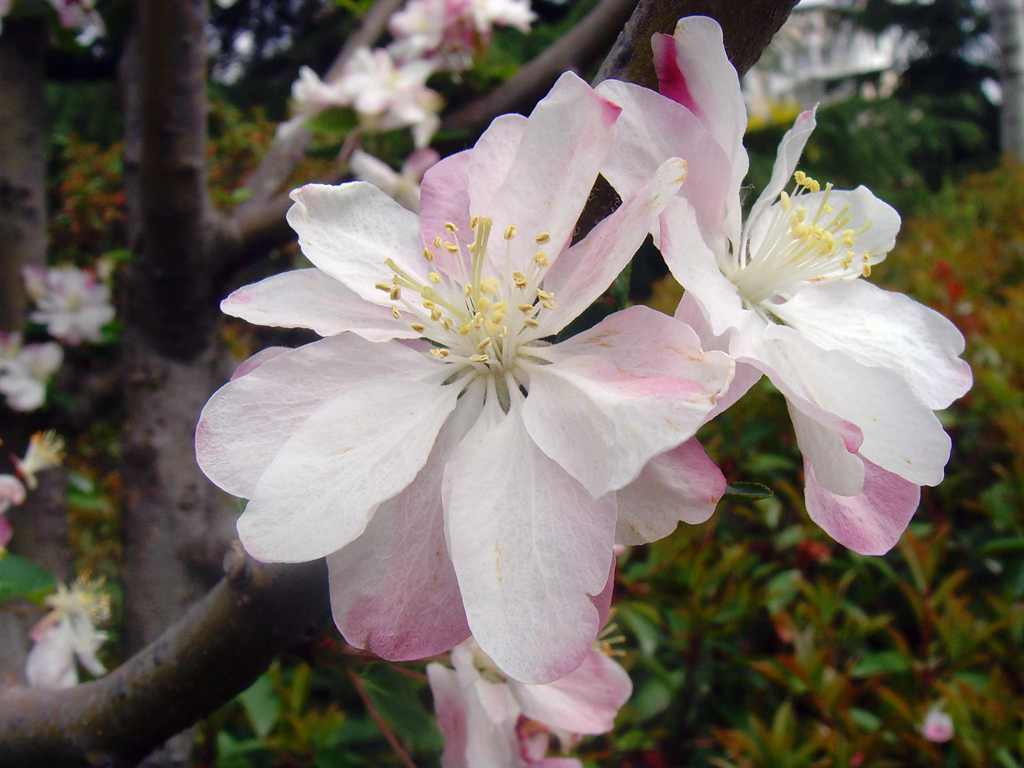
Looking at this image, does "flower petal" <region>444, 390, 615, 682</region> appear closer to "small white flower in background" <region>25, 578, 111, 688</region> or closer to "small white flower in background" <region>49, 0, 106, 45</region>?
"small white flower in background" <region>25, 578, 111, 688</region>

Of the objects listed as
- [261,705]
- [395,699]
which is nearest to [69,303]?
[261,705]

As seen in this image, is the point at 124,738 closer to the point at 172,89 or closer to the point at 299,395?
the point at 299,395

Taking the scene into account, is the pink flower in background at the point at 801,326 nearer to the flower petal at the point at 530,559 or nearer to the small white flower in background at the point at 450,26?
the flower petal at the point at 530,559

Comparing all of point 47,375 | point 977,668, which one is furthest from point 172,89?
point 977,668

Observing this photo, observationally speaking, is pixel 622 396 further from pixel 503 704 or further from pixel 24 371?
pixel 24 371

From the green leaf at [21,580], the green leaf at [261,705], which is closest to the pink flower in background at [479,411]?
the green leaf at [21,580]

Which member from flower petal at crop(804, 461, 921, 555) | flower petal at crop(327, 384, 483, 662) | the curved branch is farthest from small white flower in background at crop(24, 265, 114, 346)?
flower petal at crop(804, 461, 921, 555)
